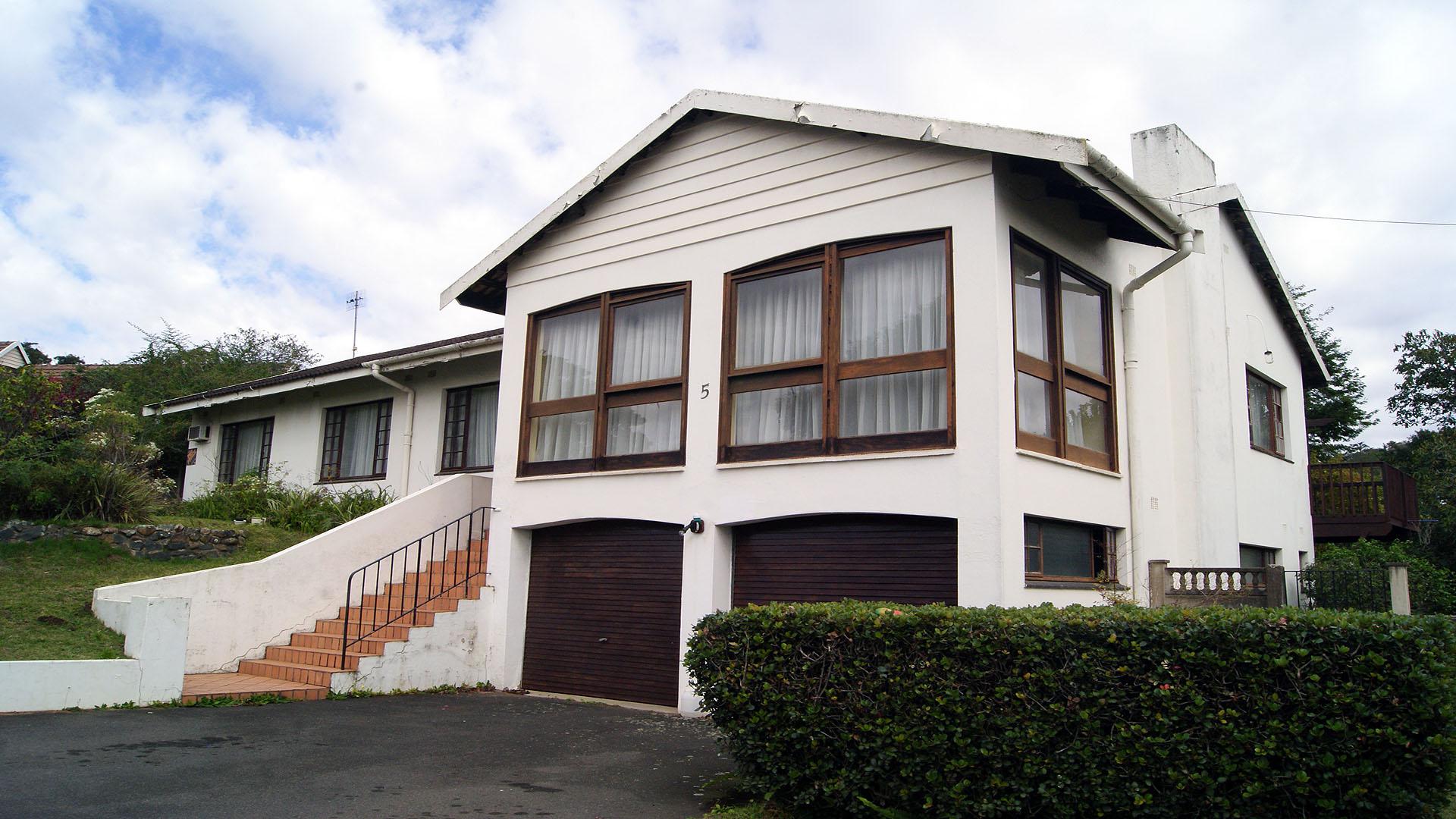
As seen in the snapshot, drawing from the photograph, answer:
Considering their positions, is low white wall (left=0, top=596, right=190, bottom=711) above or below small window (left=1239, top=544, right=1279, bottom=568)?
below

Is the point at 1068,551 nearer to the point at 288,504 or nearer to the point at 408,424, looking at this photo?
the point at 408,424

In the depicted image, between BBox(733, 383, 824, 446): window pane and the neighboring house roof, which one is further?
the neighboring house roof

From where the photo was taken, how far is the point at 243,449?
67.2 ft

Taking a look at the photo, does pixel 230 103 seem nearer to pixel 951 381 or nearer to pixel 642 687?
pixel 642 687

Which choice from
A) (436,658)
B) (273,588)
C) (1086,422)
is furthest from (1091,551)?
(273,588)

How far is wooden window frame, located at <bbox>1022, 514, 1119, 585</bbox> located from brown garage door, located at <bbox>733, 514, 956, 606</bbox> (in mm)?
690

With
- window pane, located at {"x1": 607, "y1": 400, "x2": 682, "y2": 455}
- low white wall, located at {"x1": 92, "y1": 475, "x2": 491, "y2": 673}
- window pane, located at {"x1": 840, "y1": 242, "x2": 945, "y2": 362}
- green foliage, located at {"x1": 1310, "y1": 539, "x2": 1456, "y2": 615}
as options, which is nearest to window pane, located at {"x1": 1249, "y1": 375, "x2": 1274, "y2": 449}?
green foliage, located at {"x1": 1310, "y1": 539, "x2": 1456, "y2": 615}

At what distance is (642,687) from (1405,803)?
24.6 feet

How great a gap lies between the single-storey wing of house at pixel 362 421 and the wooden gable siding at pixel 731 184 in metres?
3.13

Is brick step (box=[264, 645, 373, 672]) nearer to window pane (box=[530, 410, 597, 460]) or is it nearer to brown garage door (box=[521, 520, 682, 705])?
brown garage door (box=[521, 520, 682, 705])

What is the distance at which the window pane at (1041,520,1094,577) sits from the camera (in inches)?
367

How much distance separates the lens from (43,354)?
151ft

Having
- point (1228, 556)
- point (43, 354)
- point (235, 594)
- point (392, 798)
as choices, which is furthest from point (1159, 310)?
point (43, 354)

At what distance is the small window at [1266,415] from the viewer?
14469 millimetres
